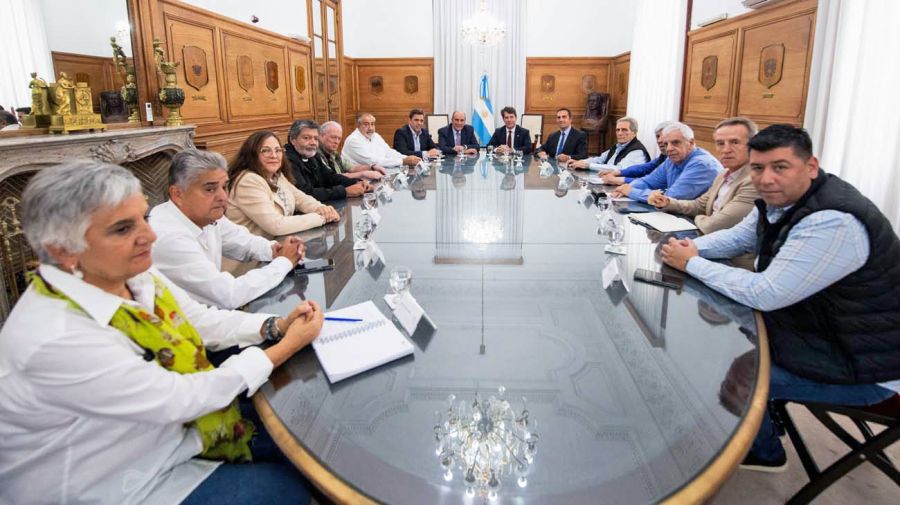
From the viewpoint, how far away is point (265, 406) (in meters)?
1.01

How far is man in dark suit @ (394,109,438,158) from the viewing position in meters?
6.38

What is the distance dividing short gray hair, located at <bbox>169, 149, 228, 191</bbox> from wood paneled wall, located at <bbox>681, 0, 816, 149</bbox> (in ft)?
13.9

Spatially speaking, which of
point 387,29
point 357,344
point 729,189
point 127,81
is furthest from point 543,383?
point 387,29

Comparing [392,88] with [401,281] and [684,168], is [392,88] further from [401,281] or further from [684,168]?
[401,281]

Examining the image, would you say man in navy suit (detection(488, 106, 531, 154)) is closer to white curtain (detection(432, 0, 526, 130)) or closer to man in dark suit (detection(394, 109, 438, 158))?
man in dark suit (detection(394, 109, 438, 158))

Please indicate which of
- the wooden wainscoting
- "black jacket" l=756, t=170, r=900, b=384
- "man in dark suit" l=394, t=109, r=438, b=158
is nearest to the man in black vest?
"black jacket" l=756, t=170, r=900, b=384

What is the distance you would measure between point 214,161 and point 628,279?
1386 mm

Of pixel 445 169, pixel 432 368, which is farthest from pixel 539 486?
pixel 445 169

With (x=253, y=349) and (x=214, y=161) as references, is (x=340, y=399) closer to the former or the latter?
(x=253, y=349)

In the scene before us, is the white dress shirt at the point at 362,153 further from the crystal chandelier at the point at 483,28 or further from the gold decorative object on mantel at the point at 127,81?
the crystal chandelier at the point at 483,28

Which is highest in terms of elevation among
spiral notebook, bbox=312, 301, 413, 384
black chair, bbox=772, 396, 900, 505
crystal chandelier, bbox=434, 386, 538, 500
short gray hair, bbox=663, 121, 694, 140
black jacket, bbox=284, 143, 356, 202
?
short gray hair, bbox=663, 121, 694, 140

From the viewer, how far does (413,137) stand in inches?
258

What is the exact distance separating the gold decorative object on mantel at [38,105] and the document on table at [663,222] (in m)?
3.51

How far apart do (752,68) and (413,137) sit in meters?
3.61
